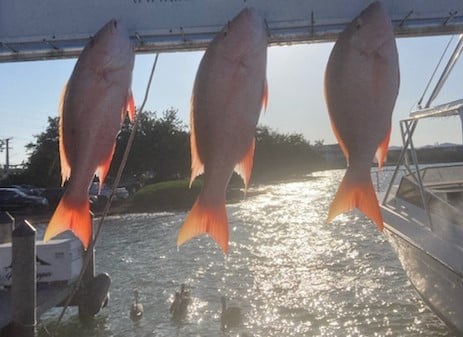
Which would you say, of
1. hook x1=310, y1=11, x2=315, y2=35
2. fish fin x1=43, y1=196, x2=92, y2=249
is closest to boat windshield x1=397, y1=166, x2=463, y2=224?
hook x1=310, y1=11, x2=315, y2=35

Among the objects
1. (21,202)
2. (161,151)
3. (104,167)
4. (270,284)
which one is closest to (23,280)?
(104,167)

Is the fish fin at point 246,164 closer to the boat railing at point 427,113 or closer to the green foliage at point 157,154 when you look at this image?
the boat railing at point 427,113

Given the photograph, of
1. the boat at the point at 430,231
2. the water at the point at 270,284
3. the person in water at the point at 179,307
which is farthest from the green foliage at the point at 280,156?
the boat at the point at 430,231

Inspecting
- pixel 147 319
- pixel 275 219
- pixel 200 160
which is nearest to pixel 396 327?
pixel 147 319

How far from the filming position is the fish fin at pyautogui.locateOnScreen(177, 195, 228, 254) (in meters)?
2.47

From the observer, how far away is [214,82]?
8.06 feet

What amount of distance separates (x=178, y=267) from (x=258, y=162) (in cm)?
4344

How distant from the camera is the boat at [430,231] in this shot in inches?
282

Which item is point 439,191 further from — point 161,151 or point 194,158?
point 161,151

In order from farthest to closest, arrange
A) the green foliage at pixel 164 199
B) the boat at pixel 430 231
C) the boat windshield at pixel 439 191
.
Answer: the green foliage at pixel 164 199 < the boat windshield at pixel 439 191 < the boat at pixel 430 231

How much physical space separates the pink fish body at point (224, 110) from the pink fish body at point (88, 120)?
1.09 ft

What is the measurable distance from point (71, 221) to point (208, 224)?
552 mm

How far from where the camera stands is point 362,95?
249 centimetres

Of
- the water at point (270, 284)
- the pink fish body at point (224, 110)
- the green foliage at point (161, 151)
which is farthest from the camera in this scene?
the green foliage at point (161, 151)
